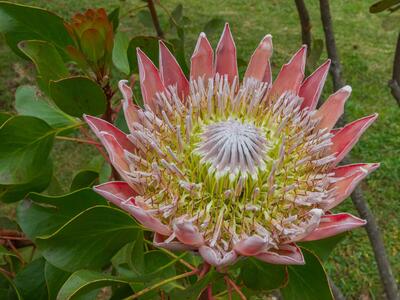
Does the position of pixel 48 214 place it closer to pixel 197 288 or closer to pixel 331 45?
pixel 197 288

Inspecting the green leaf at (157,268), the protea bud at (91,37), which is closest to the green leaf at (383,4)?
the protea bud at (91,37)

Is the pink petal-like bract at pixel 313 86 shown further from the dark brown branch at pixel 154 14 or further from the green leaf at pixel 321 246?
the dark brown branch at pixel 154 14

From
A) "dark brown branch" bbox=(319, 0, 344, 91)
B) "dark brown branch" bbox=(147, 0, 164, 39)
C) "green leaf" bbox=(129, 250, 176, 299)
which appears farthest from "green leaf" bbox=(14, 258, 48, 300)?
"dark brown branch" bbox=(319, 0, 344, 91)

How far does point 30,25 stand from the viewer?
1246 mm

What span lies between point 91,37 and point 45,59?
0.11 metres

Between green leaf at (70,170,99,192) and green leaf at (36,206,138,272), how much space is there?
0.52m

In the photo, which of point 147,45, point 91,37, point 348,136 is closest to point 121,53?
point 147,45

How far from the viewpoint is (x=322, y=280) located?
3.38 ft

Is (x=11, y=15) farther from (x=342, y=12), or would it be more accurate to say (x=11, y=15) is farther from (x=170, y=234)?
(x=342, y=12)

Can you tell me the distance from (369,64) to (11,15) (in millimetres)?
5171

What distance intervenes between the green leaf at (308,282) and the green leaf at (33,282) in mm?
548

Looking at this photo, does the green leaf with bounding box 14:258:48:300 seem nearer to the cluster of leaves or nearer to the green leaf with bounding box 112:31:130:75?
the cluster of leaves

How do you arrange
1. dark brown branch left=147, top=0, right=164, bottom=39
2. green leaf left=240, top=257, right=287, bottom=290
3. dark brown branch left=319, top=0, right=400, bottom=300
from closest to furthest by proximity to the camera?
green leaf left=240, top=257, right=287, bottom=290, dark brown branch left=147, top=0, right=164, bottom=39, dark brown branch left=319, top=0, right=400, bottom=300

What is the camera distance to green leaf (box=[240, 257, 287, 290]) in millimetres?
1054
